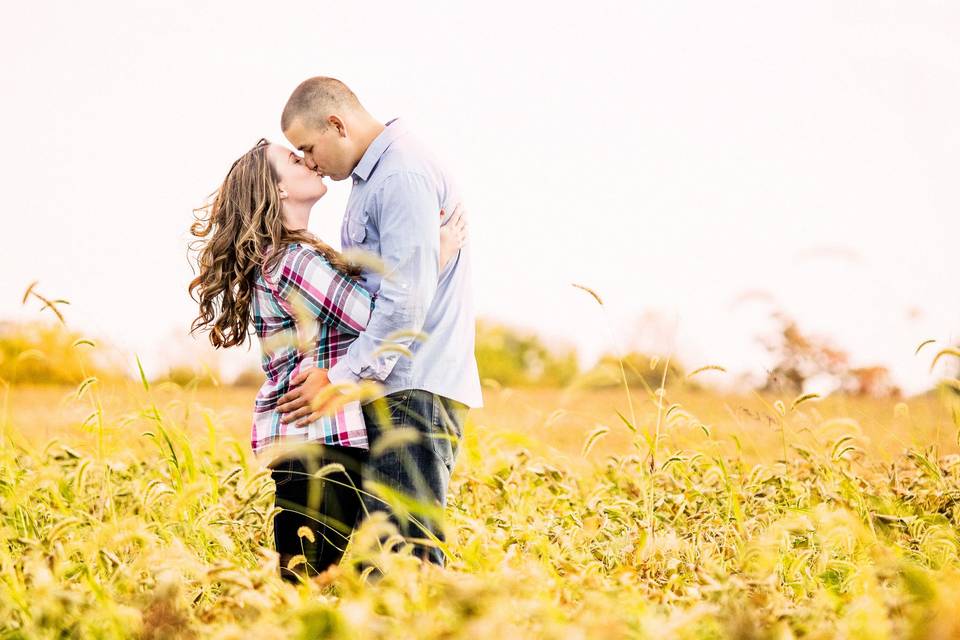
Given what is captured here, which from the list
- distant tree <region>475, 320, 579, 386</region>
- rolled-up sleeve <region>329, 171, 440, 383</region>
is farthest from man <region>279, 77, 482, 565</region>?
distant tree <region>475, 320, 579, 386</region>

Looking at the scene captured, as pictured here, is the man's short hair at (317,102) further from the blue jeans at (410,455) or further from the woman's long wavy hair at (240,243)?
the blue jeans at (410,455)

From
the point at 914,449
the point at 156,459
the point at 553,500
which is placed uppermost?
the point at 914,449

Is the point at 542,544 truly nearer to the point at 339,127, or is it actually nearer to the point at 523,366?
the point at 339,127

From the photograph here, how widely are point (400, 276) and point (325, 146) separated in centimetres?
59

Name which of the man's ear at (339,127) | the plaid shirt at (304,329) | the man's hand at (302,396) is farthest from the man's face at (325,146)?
the man's hand at (302,396)

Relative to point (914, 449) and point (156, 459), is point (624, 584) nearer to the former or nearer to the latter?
point (914, 449)

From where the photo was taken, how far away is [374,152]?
118 inches

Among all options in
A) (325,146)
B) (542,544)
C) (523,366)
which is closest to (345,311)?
(325,146)

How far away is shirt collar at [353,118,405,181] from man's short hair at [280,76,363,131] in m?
0.17

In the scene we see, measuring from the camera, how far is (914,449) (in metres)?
3.61

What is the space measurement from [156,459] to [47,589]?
11.1 feet

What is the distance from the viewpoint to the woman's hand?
9.71 feet

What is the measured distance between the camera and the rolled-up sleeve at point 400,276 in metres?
2.73

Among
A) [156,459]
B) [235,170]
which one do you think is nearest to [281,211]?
[235,170]
